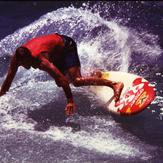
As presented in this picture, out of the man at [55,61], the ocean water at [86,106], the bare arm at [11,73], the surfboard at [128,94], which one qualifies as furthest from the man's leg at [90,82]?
the bare arm at [11,73]

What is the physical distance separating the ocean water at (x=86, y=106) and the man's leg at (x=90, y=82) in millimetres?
343

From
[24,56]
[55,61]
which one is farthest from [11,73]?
[55,61]

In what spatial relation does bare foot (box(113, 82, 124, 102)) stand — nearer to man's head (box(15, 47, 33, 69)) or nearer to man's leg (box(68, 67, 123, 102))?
man's leg (box(68, 67, 123, 102))

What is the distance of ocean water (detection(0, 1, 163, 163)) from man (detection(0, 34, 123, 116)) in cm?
40

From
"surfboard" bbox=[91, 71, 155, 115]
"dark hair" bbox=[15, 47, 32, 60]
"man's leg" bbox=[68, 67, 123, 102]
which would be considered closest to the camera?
"dark hair" bbox=[15, 47, 32, 60]

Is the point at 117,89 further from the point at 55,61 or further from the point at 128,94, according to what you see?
the point at 55,61

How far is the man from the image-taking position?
5816 mm

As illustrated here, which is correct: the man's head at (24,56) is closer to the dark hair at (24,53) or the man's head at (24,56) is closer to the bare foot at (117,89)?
the dark hair at (24,53)

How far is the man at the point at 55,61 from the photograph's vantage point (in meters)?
5.82

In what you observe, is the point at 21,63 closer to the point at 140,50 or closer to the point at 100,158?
the point at 100,158

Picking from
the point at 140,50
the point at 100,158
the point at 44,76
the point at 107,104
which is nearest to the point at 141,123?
the point at 107,104

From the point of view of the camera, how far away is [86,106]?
6723 millimetres

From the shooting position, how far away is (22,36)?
963cm

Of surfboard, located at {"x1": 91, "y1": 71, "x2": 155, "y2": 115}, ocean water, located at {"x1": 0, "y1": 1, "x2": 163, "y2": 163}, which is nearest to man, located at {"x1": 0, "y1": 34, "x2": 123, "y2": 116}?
surfboard, located at {"x1": 91, "y1": 71, "x2": 155, "y2": 115}
